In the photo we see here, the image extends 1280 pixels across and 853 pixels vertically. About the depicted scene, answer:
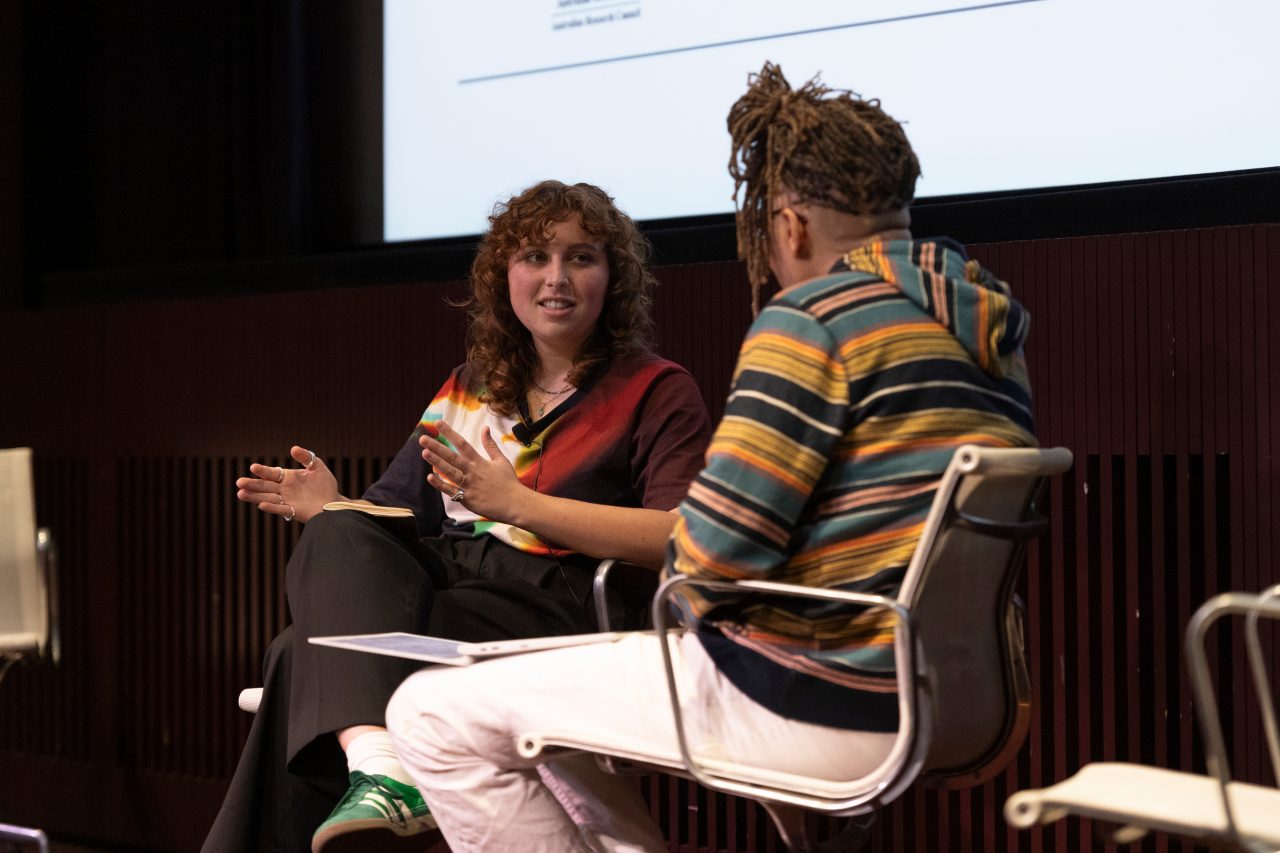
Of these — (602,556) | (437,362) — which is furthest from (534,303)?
(437,362)

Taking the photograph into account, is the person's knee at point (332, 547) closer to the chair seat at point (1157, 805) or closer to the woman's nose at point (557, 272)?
the woman's nose at point (557, 272)

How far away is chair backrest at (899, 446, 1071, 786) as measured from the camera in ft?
4.79

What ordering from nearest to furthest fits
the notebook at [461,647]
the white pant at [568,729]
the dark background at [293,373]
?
the white pant at [568,729], the notebook at [461,647], the dark background at [293,373]

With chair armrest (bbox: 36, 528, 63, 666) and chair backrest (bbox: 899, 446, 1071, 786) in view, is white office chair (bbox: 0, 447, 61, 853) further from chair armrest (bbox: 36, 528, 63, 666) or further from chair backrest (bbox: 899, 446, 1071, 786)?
chair backrest (bbox: 899, 446, 1071, 786)

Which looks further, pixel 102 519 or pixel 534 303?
pixel 102 519

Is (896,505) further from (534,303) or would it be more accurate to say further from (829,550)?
(534,303)

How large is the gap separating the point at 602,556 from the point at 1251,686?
1.08 meters

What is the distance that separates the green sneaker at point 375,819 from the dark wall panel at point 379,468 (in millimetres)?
1055

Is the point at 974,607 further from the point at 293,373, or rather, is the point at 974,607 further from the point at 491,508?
the point at 293,373

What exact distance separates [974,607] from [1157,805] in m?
0.35

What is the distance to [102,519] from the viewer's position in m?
3.72

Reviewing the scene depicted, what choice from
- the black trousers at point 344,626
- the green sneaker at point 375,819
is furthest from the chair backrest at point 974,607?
the black trousers at point 344,626

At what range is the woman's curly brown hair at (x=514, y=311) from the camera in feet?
8.02

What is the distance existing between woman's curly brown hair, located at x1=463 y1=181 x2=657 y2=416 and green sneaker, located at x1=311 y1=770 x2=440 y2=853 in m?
0.76
